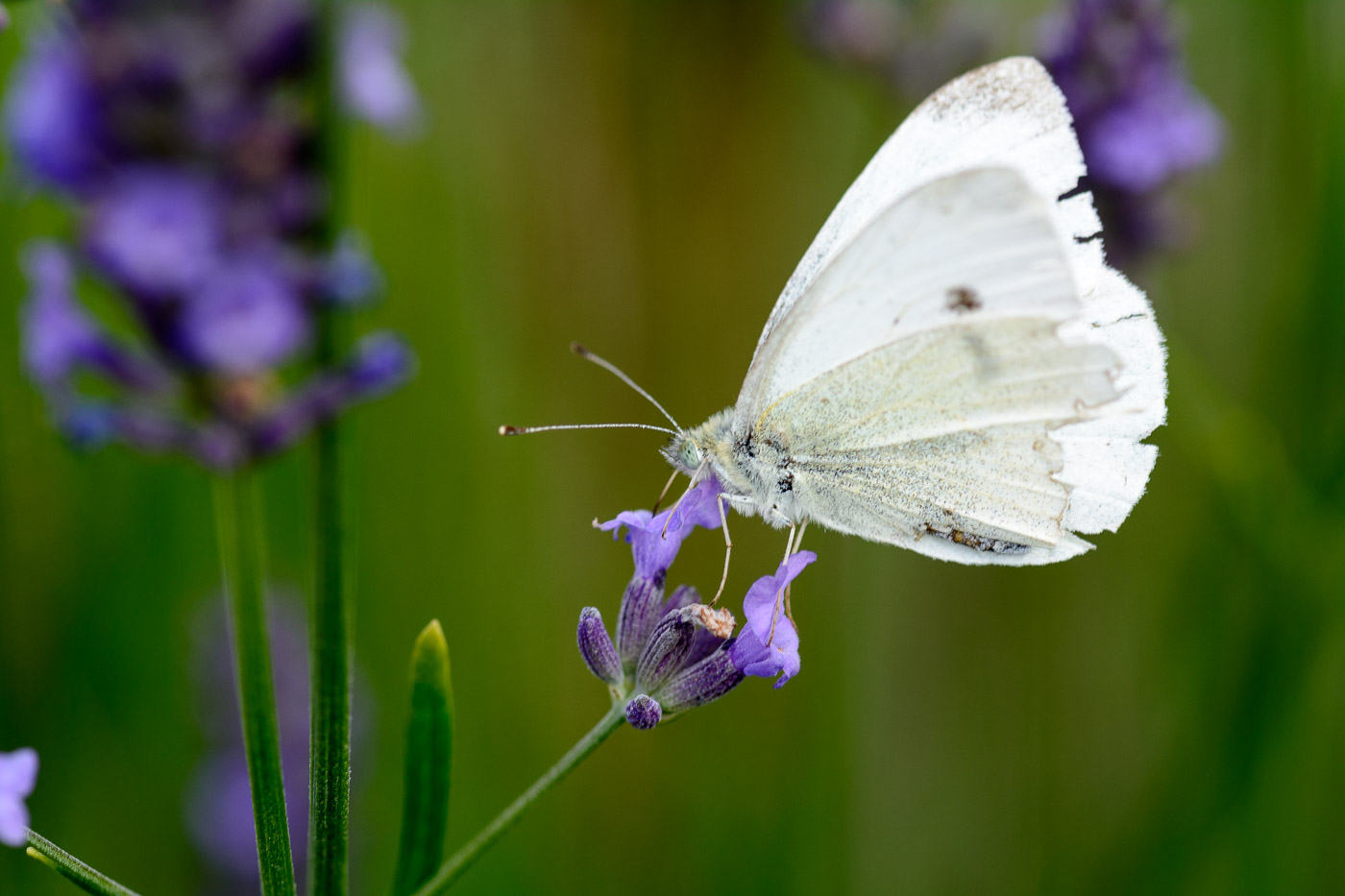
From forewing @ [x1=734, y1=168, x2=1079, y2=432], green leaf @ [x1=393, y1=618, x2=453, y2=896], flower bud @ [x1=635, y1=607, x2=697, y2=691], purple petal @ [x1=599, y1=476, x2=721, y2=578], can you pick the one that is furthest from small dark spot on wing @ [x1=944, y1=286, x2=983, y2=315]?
green leaf @ [x1=393, y1=618, x2=453, y2=896]

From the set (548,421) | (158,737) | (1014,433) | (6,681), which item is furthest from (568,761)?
(548,421)

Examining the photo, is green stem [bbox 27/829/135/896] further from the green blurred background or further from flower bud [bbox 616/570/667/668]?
the green blurred background

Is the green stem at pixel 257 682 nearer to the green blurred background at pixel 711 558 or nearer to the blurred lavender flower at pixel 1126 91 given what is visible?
the green blurred background at pixel 711 558

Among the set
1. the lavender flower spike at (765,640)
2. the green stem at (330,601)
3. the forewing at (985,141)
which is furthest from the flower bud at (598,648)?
the forewing at (985,141)

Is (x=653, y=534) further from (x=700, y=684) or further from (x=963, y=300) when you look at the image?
(x=963, y=300)

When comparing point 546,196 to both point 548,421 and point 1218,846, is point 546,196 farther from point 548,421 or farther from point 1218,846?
point 1218,846

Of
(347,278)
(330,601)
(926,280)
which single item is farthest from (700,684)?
(926,280)
